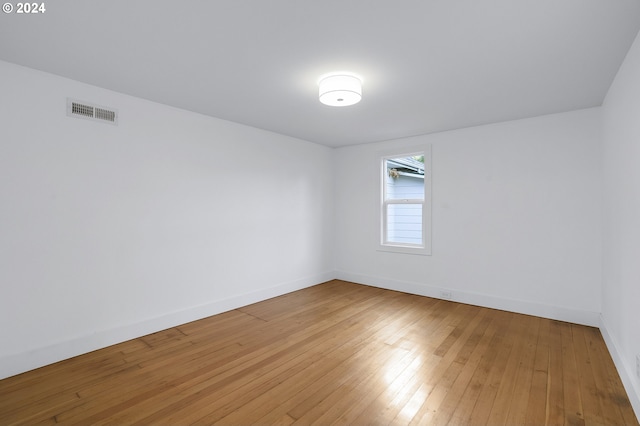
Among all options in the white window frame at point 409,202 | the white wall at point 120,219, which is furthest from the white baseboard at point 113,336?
the white window frame at point 409,202

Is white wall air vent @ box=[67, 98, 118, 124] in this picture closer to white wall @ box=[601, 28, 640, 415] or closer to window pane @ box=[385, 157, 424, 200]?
window pane @ box=[385, 157, 424, 200]

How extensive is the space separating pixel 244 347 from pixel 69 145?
2462 mm

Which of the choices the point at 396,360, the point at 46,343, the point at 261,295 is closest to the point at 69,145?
the point at 46,343

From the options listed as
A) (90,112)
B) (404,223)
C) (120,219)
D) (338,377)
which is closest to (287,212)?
(404,223)

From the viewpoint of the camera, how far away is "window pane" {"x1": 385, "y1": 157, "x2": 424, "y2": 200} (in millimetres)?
4859

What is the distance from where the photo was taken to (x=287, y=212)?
15.8ft

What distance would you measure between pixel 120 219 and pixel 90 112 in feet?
3.42

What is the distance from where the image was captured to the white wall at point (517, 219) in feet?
11.2

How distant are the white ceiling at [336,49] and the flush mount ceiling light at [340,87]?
0.10m

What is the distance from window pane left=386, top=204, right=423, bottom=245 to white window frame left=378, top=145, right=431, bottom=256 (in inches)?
2.7

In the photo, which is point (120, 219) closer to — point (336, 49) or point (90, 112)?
point (90, 112)

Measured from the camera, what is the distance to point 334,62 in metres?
2.33

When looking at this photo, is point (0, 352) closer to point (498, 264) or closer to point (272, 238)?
point (272, 238)

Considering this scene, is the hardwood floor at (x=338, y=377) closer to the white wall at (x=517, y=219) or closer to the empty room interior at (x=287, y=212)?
the empty room interior at (x=287, y=212)
